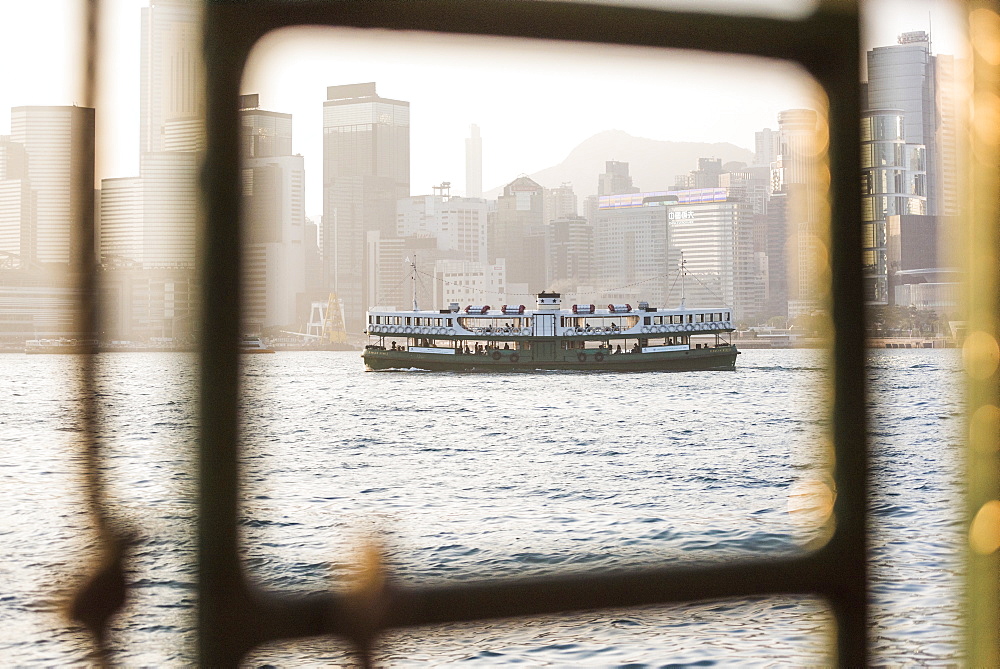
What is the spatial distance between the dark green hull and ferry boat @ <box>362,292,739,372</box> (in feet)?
0.08

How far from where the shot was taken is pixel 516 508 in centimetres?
744

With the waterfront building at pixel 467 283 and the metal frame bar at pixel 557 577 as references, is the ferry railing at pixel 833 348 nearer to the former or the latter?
the metal frame bar at pixel 557 577

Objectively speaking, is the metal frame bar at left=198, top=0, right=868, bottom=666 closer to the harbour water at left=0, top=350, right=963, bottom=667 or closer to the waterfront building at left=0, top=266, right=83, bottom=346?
the harbour water at left=0, top=350, right=963, bottom=667

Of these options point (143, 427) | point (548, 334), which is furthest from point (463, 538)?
point (548, 334)

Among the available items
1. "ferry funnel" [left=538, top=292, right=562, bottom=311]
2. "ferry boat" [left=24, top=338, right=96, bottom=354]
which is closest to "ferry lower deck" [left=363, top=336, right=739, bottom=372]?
"ferry funnel" [left=538, top=292, right=562, bottom=311]

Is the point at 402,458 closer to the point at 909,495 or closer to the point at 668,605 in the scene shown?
the point at 909,495

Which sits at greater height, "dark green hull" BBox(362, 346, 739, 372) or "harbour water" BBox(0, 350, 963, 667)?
"dark green hull" BBox(362, 346, 739, 372)

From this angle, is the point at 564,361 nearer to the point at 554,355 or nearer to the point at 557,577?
the point at 554,355

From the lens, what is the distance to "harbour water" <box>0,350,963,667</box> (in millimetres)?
3293

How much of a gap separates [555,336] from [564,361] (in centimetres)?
68

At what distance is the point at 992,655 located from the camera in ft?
3.53

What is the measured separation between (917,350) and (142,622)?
44.6 meters

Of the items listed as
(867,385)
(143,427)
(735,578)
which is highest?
(867,385)

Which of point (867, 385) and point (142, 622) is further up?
point (867, 385)
